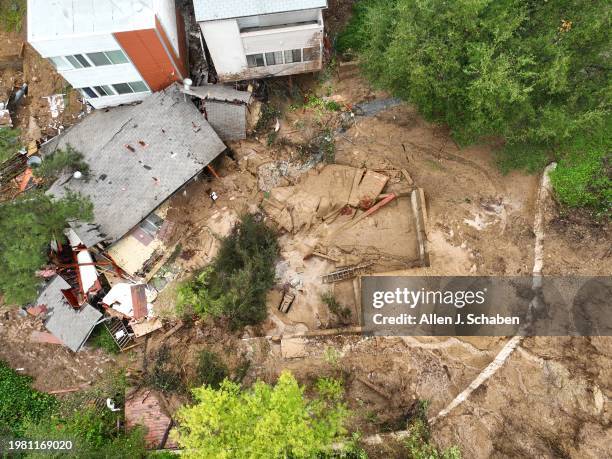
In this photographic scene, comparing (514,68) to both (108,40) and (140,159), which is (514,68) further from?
(140,159)

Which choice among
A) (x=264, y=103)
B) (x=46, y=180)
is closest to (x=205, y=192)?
(x=264, y=103)

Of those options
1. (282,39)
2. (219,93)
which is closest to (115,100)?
(219,93)

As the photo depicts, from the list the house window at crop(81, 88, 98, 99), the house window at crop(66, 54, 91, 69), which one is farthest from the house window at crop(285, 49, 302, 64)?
the house window at crop(81, 88, 98, 99)

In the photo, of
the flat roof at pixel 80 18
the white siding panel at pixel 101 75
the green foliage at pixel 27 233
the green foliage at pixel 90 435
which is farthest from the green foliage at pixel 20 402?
the flat roof at pixel 80 18

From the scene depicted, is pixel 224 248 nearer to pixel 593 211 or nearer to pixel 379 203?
pixel 379 203

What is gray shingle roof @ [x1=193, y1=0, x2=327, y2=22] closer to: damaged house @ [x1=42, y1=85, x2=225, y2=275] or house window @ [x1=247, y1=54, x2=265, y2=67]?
house window @ [x1=247, y1=54, x2=265, y2=67]

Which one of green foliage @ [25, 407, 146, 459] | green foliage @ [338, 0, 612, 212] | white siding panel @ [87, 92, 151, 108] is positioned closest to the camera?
green foliage @ [338, 0, 612, 212]

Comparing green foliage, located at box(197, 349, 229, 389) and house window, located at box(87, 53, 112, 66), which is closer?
green foliage, located at box(197, 349, 229, 389)
